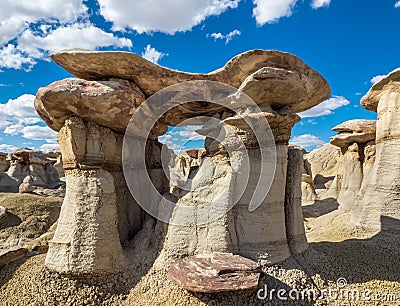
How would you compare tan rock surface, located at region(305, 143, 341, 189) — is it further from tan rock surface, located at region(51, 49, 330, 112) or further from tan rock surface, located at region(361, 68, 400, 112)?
tan rock surface, located at region(51, 49, 330, 112)

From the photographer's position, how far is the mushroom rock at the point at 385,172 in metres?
6.66

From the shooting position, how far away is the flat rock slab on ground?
141 inches

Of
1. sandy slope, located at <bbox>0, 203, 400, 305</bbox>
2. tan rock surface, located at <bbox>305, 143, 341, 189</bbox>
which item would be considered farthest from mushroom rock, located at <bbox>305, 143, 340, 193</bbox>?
sandy slope, located at <bbox>0, 203, 400, 305</bbox>

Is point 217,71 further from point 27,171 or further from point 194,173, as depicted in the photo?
point 27,171

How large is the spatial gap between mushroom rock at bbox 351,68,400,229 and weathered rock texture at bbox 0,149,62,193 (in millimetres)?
16824

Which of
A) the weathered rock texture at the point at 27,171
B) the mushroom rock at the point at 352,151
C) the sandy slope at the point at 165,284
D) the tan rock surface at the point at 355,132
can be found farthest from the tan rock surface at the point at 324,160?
the sandy slope at the point at 165,284

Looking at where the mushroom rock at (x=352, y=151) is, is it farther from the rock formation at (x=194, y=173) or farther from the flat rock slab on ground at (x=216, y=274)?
the flat rock slab on ground at (x=216, y=274)

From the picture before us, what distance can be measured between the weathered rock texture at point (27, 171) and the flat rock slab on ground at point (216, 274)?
53.8ft

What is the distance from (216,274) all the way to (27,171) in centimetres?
1825

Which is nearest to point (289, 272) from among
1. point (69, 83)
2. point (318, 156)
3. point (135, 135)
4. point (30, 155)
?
point (135, 135)

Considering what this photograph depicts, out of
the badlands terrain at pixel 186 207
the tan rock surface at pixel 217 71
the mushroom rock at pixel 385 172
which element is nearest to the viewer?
the badlands terrain at pixel 186 207

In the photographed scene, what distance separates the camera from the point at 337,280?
14.4 feet

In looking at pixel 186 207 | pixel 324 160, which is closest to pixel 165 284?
pixel 186 207

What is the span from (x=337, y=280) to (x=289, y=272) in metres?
0.74
